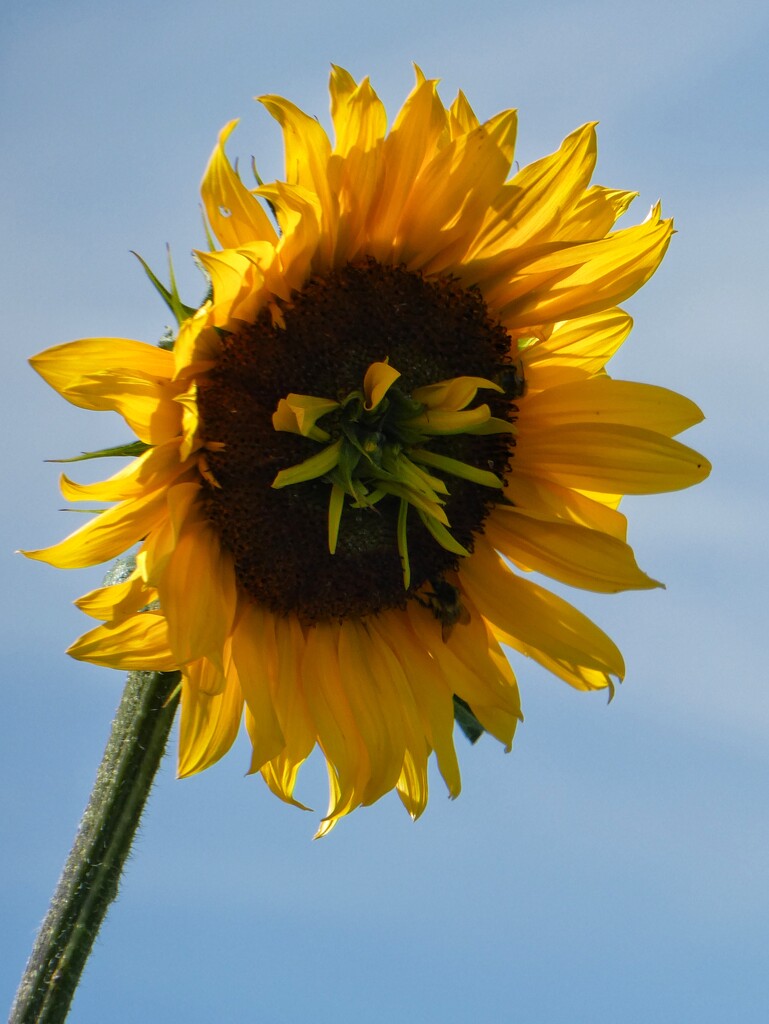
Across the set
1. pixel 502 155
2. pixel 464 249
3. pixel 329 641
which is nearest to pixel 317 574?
pixel 329 641

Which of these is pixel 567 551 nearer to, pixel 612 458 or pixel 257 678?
pixel 612 458

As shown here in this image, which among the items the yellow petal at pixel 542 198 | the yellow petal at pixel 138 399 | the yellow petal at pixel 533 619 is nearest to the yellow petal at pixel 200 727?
the yellow petal at pixel 138 399

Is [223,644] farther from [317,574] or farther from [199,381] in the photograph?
[199,381]

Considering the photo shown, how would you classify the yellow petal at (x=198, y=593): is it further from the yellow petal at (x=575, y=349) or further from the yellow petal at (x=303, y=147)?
the yellow petal at (x=575, y=349)

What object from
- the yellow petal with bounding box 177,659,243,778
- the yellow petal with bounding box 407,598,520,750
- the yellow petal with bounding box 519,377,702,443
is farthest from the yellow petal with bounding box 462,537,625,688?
the yellow petal with bounding box 177,659,243,778

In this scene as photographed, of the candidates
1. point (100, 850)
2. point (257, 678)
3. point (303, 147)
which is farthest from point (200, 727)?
point (303, 147)

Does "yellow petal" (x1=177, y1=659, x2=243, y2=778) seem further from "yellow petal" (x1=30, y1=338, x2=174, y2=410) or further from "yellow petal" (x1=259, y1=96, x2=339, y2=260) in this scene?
"yellow petal" (x1=259, y1=96, x2=339, y2=260)

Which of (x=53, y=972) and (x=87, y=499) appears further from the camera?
(x=53, y=972)

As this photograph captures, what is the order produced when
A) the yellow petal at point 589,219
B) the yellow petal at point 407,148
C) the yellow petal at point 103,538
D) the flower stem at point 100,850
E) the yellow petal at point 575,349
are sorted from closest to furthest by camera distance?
1. the yellow petal at point 103,538
2. the yellow petal at point 407,148
3. the flower stem at point 100,850
4. the yellow petal at point 589,219
5. the yellow petal at point 575,349
